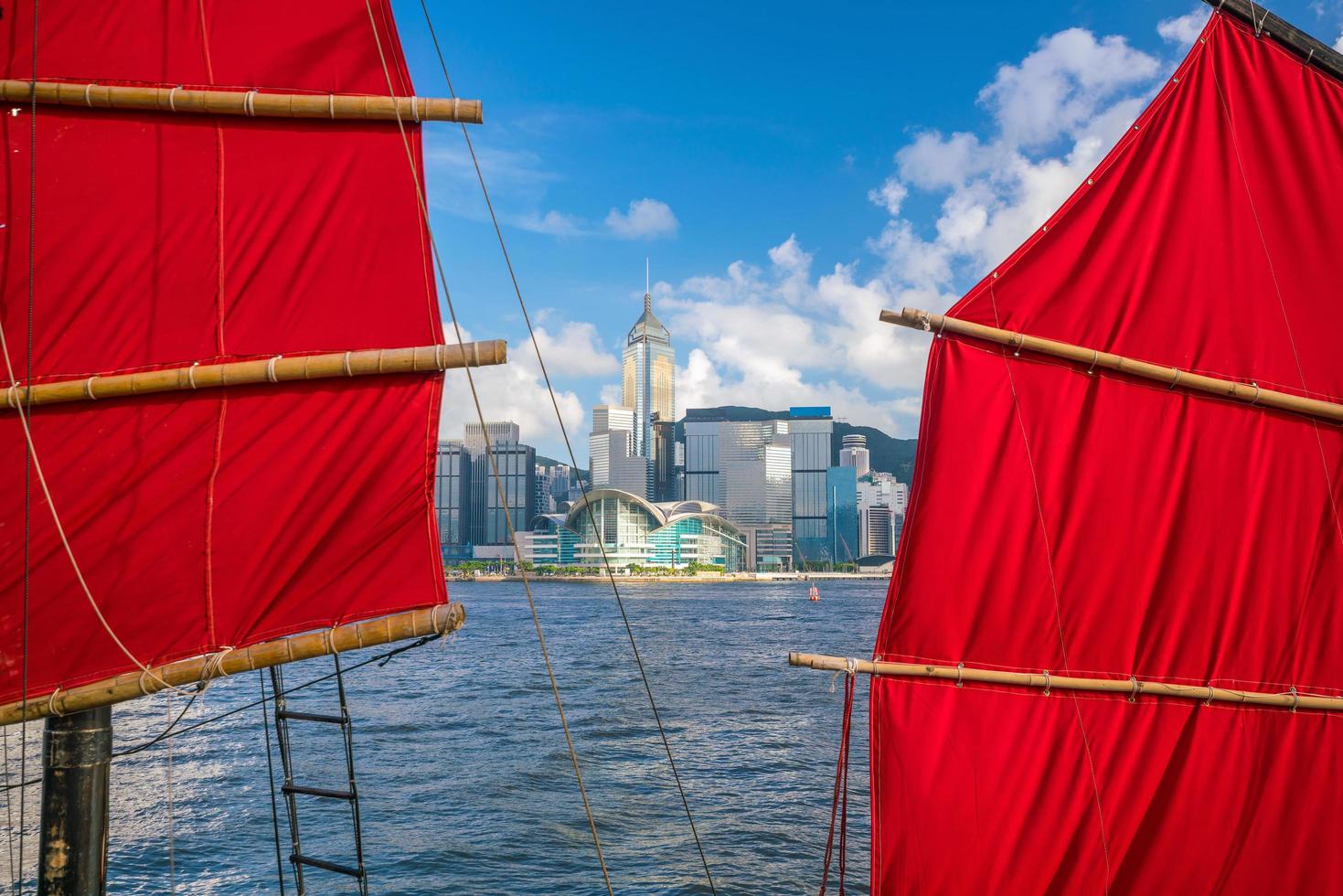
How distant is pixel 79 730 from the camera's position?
21.5 feet

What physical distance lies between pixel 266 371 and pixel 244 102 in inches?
78.6

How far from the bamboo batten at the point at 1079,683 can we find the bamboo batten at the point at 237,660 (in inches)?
124

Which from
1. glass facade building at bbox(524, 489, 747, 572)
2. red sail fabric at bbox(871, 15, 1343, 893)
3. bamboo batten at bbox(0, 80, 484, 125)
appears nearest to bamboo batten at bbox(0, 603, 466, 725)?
bamboo batten at bbox(0, 80, 484, 125)

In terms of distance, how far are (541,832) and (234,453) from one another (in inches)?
677

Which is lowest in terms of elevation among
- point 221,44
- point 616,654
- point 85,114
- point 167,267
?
point 616,654

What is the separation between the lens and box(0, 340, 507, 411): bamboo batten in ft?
21.1

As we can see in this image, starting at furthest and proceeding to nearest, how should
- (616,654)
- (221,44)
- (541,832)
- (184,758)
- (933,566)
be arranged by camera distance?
(616,654)
(184,758)
(541,832)
(933,566)
(221,44)

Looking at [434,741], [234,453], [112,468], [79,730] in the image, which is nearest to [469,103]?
[234,453]

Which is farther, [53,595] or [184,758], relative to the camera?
[184,758]

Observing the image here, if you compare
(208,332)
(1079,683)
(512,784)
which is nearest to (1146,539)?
(1079,683)

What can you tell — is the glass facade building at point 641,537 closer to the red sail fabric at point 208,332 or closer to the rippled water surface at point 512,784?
the rippled water surface at point 512,784

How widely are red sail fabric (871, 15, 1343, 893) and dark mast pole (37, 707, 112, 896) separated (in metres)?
5.82

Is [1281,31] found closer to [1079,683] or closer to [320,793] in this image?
[1079,683]

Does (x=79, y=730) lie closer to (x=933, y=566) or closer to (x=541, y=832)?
(x=933, y=566)
